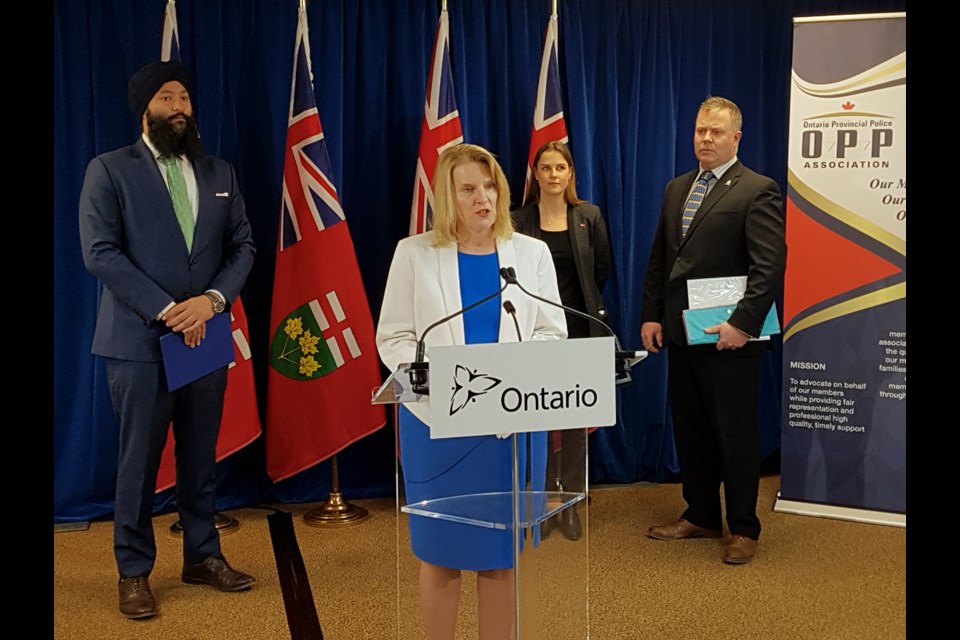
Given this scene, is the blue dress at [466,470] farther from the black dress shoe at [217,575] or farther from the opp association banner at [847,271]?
the opp association banner at [847,271]

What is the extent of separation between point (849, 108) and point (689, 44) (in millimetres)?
1116

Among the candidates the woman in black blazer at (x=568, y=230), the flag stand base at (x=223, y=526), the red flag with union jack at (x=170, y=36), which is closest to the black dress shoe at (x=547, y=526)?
the woman in black blazer at (x=568, y=230)

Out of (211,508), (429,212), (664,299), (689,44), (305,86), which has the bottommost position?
(211,508)

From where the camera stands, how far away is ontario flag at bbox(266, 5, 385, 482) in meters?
4.28

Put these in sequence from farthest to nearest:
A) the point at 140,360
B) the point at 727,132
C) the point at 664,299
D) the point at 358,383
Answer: the point at 358,383 < the point at 664,299 < the point at 727,132 < the point at 140,360

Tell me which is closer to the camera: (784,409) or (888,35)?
(888,35)

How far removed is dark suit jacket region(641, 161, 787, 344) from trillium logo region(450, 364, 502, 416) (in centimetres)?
203

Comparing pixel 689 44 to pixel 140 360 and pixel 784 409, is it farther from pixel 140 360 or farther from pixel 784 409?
pixel 140 360

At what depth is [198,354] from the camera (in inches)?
133

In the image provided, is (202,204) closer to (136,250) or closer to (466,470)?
(136,250)

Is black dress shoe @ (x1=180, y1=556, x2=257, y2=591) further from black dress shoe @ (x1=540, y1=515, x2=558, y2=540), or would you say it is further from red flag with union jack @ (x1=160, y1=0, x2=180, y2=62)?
red flag with union jack @ (x1=160, y1=0, x2=180, y2=62)

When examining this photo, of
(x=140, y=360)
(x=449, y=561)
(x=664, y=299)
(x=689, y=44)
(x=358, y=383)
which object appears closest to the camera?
(x=449, y=561)

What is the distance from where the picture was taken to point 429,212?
438 centimetres

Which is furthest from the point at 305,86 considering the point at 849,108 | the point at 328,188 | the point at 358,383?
the point at 849,108
